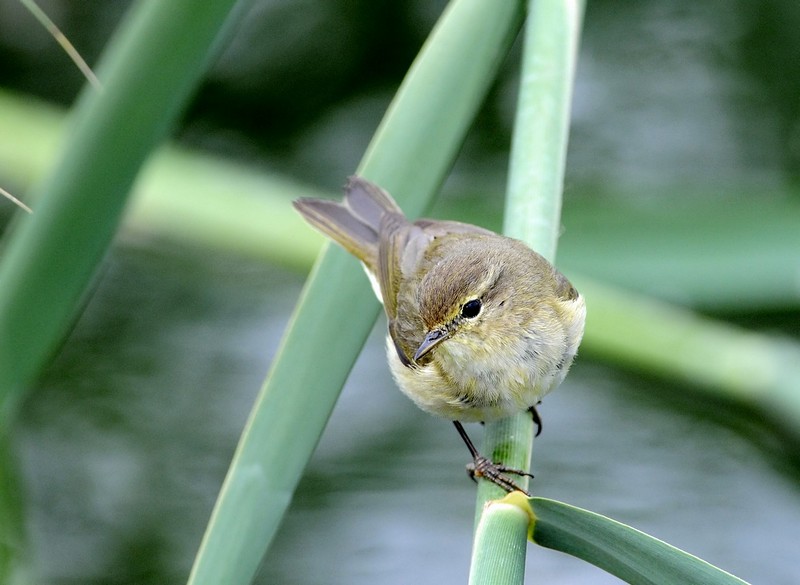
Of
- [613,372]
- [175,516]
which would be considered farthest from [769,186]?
[175,516]

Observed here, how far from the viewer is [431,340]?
1994mm

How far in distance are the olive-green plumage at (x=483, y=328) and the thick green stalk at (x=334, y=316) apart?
27 centimetres

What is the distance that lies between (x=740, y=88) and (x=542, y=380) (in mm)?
2259

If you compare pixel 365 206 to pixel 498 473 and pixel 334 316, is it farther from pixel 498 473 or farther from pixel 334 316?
pixel 498 473

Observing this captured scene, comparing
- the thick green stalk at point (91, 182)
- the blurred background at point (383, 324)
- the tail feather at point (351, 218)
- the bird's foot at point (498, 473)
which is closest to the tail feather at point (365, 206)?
the tail feather at point (351, 218)

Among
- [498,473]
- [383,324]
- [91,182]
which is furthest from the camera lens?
[383,324]

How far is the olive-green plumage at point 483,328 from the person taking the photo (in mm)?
1943

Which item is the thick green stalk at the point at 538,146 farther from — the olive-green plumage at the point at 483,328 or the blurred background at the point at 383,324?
the blurred background at the point at 383,324

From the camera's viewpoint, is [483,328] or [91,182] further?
[483,328]

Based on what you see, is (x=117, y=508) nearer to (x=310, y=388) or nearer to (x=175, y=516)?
(x=175, y=516)

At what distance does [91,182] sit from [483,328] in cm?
112

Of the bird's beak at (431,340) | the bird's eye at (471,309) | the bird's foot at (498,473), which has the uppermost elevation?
the bird's eye at (471,309)

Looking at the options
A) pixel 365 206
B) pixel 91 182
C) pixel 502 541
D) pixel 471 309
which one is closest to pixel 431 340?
pixel 471 309

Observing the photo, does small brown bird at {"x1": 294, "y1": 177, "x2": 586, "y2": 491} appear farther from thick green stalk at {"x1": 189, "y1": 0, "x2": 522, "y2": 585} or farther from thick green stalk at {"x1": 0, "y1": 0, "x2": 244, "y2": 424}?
thick green stalk at {"x1": 0, "y1": 0, "x2": 244, "y2": 424}
